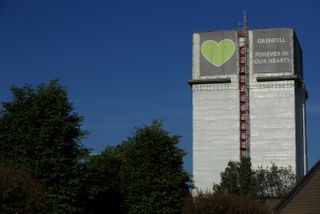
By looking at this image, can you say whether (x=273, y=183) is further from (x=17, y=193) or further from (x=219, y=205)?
(x=17, y=193)

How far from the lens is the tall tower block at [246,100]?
162m

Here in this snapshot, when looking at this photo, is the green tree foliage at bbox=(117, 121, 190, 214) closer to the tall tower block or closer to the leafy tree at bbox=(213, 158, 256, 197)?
the leafy tree at bbox=(213, 158, 256, 197)

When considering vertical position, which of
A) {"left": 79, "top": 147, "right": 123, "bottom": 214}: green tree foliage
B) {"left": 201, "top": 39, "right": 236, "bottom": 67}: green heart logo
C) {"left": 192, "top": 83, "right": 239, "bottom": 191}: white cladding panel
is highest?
{"left": 201, "top": 39, "right": 236, "bottom": 67}: green heart logo

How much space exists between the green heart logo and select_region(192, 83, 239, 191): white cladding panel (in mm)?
5963

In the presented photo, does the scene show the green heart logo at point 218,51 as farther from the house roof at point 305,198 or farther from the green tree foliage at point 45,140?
the house roof at point 305,198

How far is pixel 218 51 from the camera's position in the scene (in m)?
168

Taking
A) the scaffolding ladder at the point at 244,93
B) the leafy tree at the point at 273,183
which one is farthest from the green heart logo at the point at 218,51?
the leafy tree at the point at 273,183

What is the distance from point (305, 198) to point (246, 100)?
403 ft

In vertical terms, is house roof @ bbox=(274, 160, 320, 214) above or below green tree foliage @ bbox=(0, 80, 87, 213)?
below

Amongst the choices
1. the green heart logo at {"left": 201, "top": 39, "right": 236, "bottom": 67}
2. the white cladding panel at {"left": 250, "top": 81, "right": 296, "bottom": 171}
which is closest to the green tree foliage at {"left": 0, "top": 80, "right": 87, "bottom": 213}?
the white cladding panel at {"left": 250, "top": 81, "right": 296, "bottom": 171}

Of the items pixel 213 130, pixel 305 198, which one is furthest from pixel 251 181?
pixel 305 198

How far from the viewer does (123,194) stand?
68.9 meters

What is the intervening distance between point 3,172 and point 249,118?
430 ft

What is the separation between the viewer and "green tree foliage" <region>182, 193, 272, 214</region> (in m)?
47.0
